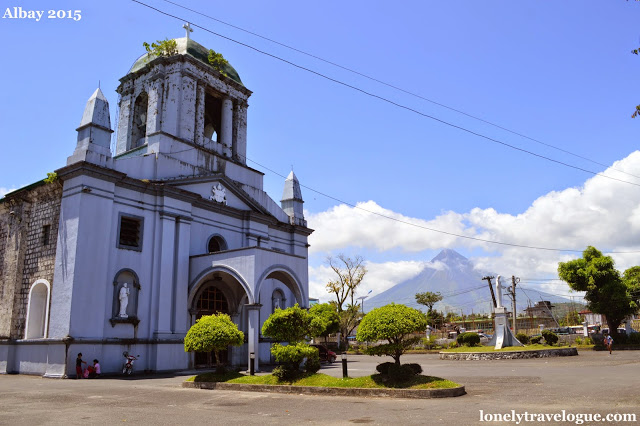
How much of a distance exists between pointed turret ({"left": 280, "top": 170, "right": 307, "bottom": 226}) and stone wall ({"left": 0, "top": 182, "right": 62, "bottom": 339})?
14715 mm

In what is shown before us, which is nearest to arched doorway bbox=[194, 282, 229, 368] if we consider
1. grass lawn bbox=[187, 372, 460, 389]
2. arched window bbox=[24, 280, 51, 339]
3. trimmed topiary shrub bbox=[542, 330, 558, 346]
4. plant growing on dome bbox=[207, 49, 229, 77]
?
arched window bbox=[24, 280, 51, 339]

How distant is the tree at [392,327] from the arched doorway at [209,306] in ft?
39.4

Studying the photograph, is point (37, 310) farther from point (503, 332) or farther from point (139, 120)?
point (503, 332)

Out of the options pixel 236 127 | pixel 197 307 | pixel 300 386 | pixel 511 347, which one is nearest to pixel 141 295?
pixel 197 307

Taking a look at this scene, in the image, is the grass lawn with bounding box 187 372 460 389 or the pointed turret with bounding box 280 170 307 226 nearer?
the grass lawn with bounding box 187 372 460 389

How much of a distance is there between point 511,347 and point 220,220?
19.9 m

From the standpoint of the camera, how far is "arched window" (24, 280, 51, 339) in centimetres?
2106

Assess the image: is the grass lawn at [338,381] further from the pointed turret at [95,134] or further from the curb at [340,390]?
the pointed turret at [95,134]

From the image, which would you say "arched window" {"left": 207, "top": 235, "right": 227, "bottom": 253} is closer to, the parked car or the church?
the church

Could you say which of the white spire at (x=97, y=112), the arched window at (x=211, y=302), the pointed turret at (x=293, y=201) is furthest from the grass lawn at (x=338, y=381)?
the pointed turret at (x=293, y=201)

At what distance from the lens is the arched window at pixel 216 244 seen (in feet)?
85.3

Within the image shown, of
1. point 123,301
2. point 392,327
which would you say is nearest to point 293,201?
point 123,301

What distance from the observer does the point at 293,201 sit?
3272cm

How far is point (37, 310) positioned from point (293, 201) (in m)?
16.5
